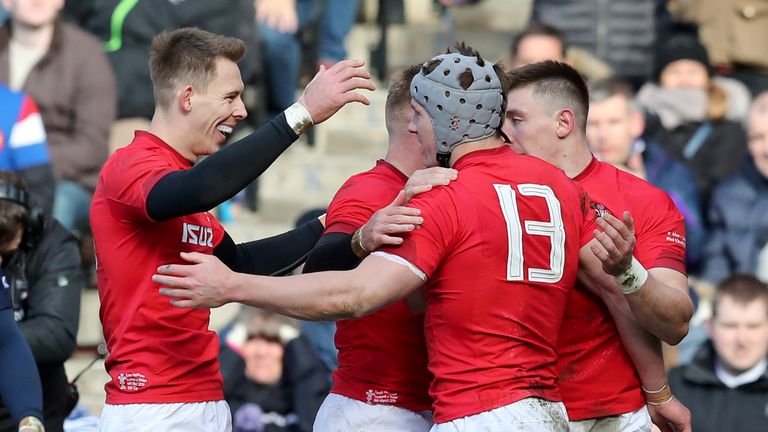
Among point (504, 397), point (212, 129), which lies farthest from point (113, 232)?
point (504, 397)

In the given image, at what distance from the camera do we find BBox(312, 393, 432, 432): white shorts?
5.71 metres

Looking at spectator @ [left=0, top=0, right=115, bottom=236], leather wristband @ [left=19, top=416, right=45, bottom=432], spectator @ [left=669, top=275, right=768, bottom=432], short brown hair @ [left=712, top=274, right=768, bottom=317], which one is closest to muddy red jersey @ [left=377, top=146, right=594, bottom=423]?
leather wristband @ [left=19, top=416, right=45, bottom=432]

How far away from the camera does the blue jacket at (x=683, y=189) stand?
9695 mm

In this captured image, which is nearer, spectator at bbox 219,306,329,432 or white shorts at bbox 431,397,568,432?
white shorts at bbox 431,397,568,432

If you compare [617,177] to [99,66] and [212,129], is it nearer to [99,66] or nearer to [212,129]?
[212,129]

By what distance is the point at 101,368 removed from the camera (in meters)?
9.85

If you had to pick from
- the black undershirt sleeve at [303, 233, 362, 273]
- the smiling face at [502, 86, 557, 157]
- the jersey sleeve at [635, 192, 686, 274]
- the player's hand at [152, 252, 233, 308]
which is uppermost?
the smiling face at [502, 86, 557, 157]

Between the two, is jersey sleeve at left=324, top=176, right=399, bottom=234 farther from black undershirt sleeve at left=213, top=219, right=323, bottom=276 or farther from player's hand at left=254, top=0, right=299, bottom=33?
player's hand at left=254, top=0, right=299, bottom=33

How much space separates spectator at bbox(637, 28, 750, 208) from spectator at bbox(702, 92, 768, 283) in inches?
9.0

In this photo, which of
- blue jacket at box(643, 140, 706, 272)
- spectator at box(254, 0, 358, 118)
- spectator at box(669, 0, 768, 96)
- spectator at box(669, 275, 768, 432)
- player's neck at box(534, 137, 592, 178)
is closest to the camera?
player's neck at box(534, 137, 592, 178)

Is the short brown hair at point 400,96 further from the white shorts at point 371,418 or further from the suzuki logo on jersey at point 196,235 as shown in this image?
the white shorts at point 371,418

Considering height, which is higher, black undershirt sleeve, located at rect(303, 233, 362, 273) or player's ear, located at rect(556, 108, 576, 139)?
player's ear, located at rect(556, 108, 576, 139)

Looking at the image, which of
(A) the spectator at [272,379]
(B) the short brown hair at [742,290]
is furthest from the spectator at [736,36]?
(A) the spectator at [272,379]

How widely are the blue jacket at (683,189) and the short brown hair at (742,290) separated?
1.21 m
